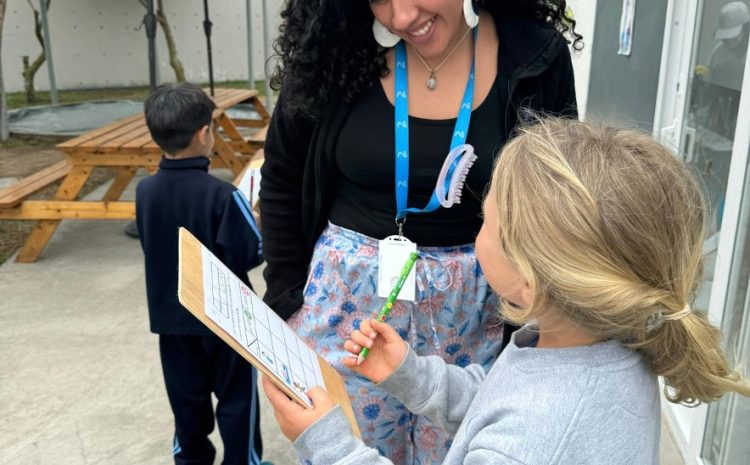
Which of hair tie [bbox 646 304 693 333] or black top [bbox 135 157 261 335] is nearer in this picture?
hair tie [bbox 646 304 693 333]

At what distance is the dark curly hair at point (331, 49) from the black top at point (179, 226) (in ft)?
2.29

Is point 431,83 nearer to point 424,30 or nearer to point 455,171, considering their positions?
point 424,30

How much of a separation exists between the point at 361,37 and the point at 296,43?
0.15 m

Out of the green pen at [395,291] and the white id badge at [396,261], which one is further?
the white id badge at [396,261]

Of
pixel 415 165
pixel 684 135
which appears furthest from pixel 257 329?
pixel 684 135

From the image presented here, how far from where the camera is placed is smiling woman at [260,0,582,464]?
143 centimetres

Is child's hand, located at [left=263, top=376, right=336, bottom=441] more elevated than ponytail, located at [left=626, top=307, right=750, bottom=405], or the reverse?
ponytail, located at [left=626, top=307, right=750, bottom=405]

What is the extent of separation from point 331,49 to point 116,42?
14469 mm

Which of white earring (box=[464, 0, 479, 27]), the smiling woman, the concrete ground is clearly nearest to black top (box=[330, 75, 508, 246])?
the smiling woman

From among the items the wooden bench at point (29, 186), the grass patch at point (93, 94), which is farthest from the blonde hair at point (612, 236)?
the grass patch at point (93, 94)

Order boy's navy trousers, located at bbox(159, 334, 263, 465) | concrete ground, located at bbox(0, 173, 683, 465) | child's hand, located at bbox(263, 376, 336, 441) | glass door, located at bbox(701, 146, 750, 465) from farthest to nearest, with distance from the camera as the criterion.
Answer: concrete ground, located at bbox(0, 173, 683, 465), boy's navy trousers, located at bbox(159, 334, 263, 465), glass door, located at bbox(701, 146, 750, 465), child's hand, located at bbox(263, 376, 336, 441)

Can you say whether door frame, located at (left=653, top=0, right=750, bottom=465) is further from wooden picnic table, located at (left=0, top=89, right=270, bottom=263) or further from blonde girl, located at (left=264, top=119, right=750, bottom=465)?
wooden picnic table, located at (left=0, top=89, right=270, bottom=263)

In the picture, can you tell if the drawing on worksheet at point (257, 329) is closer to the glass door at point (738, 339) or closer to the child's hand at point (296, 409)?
the child's hand at point (296, 409)

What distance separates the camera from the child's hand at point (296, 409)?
108 centimetres
